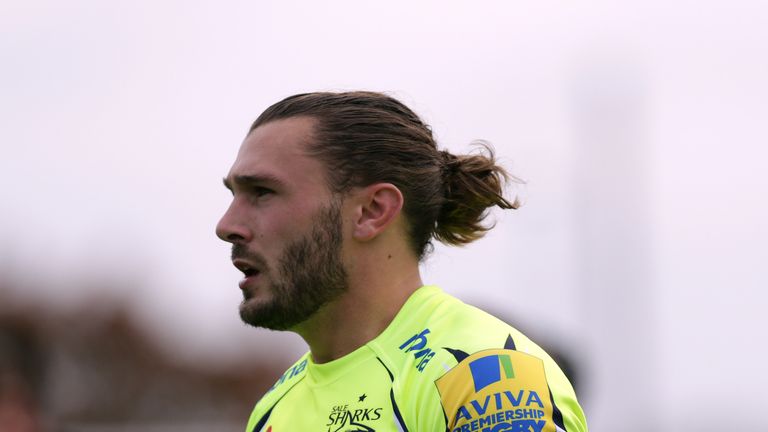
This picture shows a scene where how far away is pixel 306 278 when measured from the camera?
16.6ft

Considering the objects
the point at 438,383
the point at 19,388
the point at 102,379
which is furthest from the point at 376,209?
the point at 102,379

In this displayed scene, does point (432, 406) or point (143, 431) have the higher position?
point (432, 406)

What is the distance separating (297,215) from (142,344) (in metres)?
22.4

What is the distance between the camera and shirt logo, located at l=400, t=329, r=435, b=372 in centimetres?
468

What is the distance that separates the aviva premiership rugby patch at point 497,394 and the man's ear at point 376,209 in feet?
2.62

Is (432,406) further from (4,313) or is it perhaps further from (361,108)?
(4,313)

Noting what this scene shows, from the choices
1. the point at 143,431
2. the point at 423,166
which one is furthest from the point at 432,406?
the point at 143,431

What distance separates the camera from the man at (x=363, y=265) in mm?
4605

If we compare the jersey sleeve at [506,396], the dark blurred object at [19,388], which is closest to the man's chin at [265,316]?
the jersey sleeve at [506,396]

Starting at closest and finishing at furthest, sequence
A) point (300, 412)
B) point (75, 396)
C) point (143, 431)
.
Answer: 1. point (300, 412)
2. point (143, 431)
3. point (75, 396)

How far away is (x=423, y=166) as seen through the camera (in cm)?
542

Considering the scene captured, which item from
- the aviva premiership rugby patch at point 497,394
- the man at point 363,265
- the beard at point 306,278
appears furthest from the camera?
the beard at point 306,278

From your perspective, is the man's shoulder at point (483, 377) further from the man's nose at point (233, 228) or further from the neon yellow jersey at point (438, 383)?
the man's nose at point (233, 228)

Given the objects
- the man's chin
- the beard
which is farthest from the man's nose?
the man's chin
